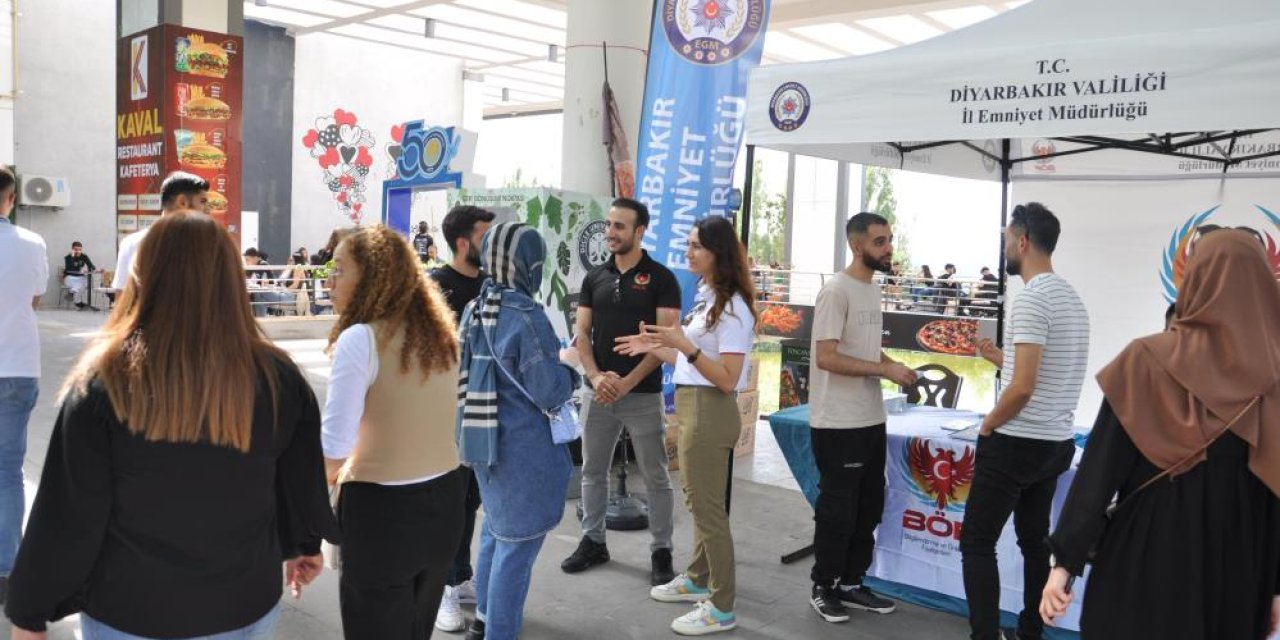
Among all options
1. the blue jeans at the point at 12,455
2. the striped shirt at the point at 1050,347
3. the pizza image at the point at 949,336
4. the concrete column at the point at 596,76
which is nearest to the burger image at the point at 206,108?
the concrete column at the point at 596,76

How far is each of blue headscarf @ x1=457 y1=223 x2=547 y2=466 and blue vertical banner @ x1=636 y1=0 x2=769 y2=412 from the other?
9.22 ft

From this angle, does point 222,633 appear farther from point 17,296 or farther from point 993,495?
point 993,495

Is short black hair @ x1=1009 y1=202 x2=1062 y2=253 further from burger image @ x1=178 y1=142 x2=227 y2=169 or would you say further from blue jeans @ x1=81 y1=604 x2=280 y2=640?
burger image @ x1=178 y1=142 x2=227 y2=169

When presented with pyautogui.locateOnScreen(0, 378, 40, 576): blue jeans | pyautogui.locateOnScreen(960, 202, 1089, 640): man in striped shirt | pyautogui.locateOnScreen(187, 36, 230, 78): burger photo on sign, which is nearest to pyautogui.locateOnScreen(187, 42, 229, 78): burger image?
pyautogui.locateOnScreen(187, 36, 230, 78): burger photo on sign

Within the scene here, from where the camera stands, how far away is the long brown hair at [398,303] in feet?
8.50

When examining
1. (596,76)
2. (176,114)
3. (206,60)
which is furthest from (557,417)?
(206,60)

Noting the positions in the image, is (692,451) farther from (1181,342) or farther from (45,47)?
(45,47)

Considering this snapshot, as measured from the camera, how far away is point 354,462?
2.57m

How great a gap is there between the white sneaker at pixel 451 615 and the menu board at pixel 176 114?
5854mm

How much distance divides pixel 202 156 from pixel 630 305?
591cm

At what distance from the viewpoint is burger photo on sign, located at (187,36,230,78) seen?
8477mm

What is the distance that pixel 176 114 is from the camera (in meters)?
8.41

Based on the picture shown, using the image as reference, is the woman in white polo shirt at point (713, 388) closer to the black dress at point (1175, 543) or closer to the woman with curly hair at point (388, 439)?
the woman with curly hair at point (388, 439)

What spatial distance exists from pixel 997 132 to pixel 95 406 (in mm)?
3472
